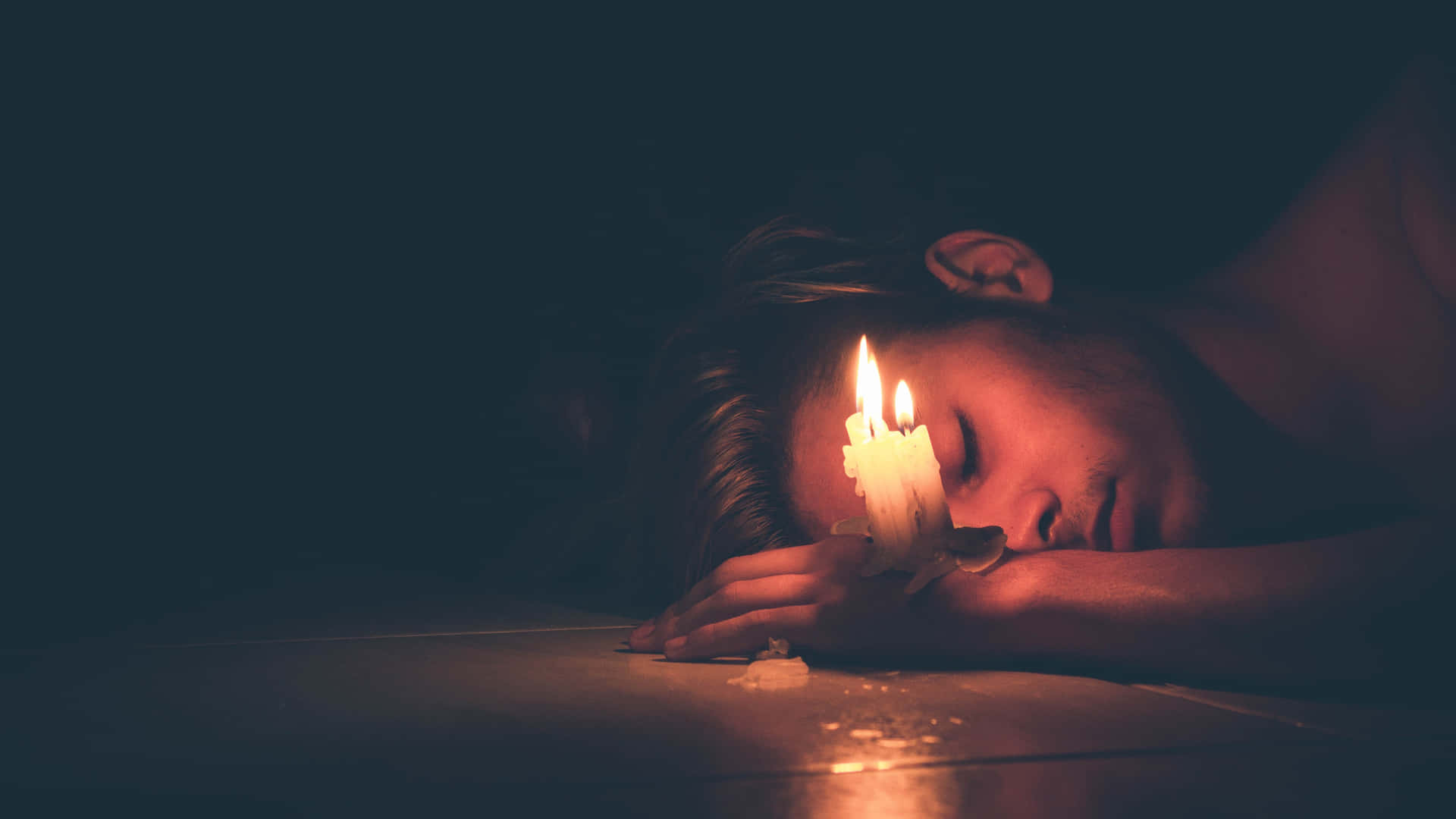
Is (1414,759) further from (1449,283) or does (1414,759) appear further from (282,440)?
(282,440)

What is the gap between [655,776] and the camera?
3.11 ft

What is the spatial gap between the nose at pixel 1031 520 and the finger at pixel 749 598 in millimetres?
288

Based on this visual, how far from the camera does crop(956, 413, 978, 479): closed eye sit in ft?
5.50

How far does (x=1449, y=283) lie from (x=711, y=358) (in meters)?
1.21

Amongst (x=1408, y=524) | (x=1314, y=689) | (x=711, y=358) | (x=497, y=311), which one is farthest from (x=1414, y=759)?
(x=497, y=311)

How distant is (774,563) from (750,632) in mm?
125

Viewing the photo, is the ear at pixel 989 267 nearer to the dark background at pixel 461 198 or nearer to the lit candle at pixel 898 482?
the dark background at pixel 461 198

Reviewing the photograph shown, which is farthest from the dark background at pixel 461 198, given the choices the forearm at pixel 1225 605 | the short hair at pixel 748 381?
the forearm at pixel 1225 605

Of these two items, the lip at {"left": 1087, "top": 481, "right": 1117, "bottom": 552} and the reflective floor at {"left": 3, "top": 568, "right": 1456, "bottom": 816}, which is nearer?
the reflective floor at {"left": 3, "top": 568, "right": 1456, "bottom": 816}

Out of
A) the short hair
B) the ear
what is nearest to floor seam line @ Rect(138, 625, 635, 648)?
the short hair

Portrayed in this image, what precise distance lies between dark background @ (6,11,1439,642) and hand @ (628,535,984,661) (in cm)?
110

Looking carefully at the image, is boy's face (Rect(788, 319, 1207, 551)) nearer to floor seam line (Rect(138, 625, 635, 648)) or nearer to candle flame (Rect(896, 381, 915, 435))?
candle flame (Rect(896, 381, 915, 435))

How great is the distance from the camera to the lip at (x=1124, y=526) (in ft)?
5.19

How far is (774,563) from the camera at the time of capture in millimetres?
1596
